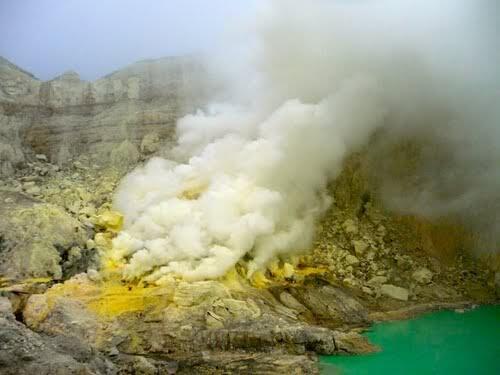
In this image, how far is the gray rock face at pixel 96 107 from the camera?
100 feet

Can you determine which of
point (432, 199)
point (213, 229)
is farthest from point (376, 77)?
point (213, 229)

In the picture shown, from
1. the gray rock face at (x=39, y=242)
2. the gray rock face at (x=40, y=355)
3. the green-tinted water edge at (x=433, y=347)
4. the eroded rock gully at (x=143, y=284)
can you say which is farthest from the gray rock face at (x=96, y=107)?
the green-tinted water edge at (x=433, y=347)

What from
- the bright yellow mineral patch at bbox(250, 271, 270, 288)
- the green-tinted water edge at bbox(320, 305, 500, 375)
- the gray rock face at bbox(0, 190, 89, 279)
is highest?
the gray rock face at bbox(0, 190, 89, 279)

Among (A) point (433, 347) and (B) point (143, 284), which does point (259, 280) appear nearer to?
(B) point (143, 284)

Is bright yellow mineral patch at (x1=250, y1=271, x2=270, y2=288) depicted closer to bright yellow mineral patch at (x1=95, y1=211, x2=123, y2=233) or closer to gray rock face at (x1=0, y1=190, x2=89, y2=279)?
bright yellow mineral patch at (x1=95, y1=211, x2=123, y2=233)

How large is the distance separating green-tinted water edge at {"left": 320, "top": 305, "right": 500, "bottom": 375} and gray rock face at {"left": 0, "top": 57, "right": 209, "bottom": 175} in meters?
18.1

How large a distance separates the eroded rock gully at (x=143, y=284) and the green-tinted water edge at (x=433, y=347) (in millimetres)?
674

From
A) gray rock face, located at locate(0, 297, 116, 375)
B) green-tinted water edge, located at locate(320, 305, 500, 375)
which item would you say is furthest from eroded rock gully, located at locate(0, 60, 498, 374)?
green-tinted water edge, located at locate(320, 305, 500, 375)

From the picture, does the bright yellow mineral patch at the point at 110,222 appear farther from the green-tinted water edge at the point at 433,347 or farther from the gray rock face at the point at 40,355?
the green-tinted water edge at the point at 433,347

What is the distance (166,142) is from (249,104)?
564 cm

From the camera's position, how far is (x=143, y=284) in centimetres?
1977

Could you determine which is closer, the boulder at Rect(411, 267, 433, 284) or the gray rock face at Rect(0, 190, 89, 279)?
the gray rock face at Rect(0, 190, 89, 279)

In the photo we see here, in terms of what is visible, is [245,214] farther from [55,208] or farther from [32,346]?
[32,346]

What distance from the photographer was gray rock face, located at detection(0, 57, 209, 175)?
100 ft
